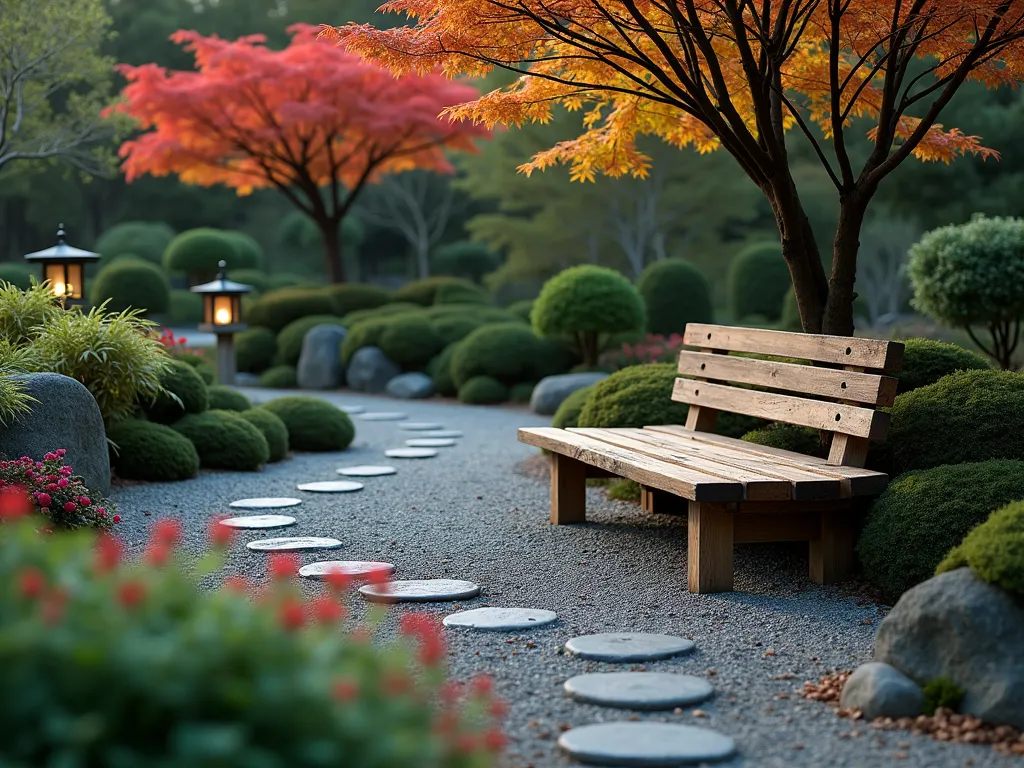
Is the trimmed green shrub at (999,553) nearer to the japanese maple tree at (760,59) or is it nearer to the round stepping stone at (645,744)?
the round stepping stone at (645,744)

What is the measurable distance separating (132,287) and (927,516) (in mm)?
17186

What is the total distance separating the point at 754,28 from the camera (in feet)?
18.8

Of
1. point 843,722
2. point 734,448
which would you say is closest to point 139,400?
point 734,448

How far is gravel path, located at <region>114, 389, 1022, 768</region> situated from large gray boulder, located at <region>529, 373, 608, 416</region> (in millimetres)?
3306

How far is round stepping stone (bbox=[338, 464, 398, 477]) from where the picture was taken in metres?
7.83

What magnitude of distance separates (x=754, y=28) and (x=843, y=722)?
388cm

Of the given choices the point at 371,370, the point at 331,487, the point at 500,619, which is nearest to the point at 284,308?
the point at 371,370

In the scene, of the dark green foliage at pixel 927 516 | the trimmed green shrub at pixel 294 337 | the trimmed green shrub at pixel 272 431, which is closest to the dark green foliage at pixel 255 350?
the trimmed green shrub at pixel 294 337

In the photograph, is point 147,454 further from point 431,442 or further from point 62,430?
point 431,442

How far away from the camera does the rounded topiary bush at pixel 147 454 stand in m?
7.24

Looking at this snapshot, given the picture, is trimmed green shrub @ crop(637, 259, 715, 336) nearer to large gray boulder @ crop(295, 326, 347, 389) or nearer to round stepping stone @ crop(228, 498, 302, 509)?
large gray boulder @ crop(295, 326, 347, 389)

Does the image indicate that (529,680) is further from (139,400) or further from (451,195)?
(451,195)

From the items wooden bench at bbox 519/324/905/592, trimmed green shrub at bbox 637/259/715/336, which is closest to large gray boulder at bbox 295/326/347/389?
trimmed green shrub at bbox 637/259/715/336

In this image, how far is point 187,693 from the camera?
162 cm
